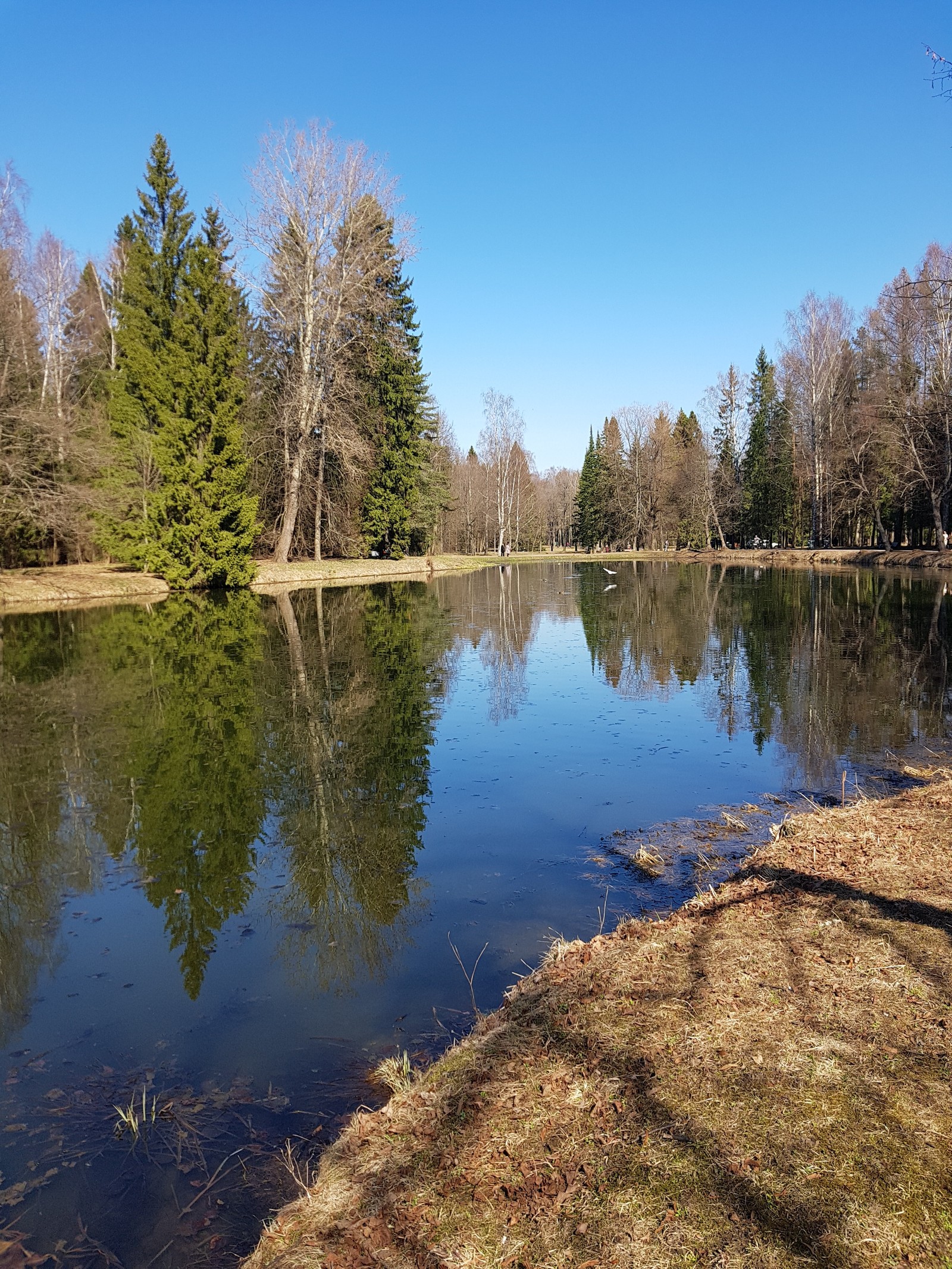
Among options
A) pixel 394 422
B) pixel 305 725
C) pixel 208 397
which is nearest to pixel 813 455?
pixel 394 422

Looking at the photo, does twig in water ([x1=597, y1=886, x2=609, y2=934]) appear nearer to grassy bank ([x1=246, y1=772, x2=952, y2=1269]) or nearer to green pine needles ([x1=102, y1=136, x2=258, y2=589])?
grassy bank ([x1=246, y1=772, x2=952, y2=1269])

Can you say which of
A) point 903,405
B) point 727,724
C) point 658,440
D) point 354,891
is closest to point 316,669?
point 727,724

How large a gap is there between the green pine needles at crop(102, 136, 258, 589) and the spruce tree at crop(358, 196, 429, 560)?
10016mm

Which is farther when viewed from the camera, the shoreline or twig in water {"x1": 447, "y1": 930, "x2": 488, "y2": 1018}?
the shoreline

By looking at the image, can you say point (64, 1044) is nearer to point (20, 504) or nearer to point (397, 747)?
point (397, 747)

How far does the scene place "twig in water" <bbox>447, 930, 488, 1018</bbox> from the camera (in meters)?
4.09

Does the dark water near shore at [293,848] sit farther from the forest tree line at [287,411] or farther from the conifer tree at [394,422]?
the conifer tree at [394,422]

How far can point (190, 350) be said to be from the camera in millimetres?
28484

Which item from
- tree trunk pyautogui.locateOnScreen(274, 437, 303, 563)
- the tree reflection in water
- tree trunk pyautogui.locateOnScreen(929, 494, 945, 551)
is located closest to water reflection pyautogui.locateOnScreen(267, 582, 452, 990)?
the tree reflection in water

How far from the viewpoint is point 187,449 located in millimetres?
28312

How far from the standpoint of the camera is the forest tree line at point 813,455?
39594 mm

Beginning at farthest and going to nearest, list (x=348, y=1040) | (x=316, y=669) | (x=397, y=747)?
(x=316, y=669) < (x=397, y=747) < (x=348, y=1040)

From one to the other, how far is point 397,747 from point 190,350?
80.7 ft

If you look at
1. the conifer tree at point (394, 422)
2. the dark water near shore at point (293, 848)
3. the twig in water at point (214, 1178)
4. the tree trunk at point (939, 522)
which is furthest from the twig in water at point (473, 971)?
the tree trunk at point (939, 522)
